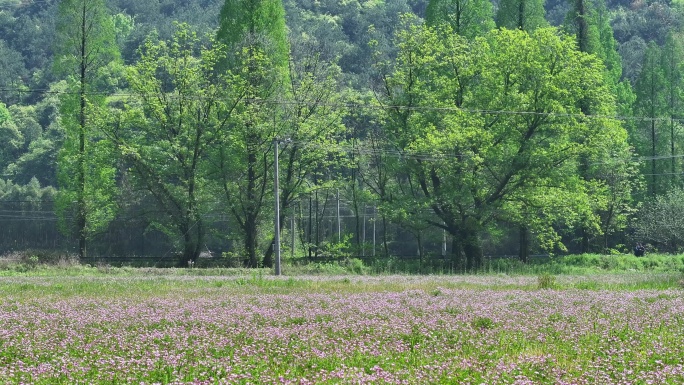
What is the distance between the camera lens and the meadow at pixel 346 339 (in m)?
8.49

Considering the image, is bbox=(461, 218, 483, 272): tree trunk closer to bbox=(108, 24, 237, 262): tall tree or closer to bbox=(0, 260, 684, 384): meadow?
bbox=(108, 24, 237, 262): tall tree

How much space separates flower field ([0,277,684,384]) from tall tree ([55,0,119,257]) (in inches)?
1139

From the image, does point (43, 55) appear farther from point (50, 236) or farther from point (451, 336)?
point (451, 336)

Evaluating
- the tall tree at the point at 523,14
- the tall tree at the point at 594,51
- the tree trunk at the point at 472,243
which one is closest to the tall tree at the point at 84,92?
the tree trunk at the point at 472,243

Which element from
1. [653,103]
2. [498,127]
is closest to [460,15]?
[498,127]

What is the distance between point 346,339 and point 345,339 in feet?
0.11

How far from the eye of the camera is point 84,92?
152ft

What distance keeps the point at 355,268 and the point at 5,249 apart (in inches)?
1448

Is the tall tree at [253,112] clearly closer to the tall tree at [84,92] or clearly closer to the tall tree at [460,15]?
the tall tree at [84,92]

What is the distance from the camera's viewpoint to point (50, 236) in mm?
66562

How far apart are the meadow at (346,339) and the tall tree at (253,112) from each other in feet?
82.6

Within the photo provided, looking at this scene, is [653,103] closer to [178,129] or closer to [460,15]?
[460,15]

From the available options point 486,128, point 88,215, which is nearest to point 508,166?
point 486,128

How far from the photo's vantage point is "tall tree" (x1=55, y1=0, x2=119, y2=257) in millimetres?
46438
